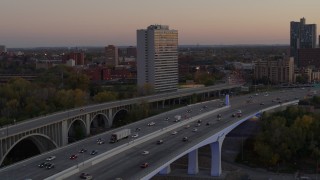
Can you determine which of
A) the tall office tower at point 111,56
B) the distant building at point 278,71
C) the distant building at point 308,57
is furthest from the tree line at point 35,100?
the tall office tower at point 111,56

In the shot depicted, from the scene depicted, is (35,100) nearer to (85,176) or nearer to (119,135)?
(119,135)

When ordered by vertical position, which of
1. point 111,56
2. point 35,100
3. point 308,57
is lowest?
point 35,100

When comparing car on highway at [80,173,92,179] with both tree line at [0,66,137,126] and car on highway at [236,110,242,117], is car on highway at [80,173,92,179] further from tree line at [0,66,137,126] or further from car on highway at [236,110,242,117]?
car on highway at [236,110,242,117]

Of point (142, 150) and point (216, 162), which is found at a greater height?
point (142, 150)

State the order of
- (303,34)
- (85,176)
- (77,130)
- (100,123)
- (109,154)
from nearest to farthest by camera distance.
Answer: (85,176), (109,154), (77,130), (100,123), (303,34)

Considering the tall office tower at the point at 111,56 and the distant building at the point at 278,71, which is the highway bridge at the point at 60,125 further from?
the tall office tower at the point at 111,56

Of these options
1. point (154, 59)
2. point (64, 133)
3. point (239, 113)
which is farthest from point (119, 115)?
point (154, 59)

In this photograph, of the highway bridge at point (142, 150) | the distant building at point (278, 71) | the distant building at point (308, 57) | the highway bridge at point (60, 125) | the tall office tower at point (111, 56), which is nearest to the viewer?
the highway bridge at point (142, 150)

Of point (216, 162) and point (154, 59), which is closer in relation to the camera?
point (216, 162)

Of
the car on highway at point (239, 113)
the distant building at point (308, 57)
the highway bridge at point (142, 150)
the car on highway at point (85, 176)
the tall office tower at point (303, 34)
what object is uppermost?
the tall office tower at point (303, 34)
